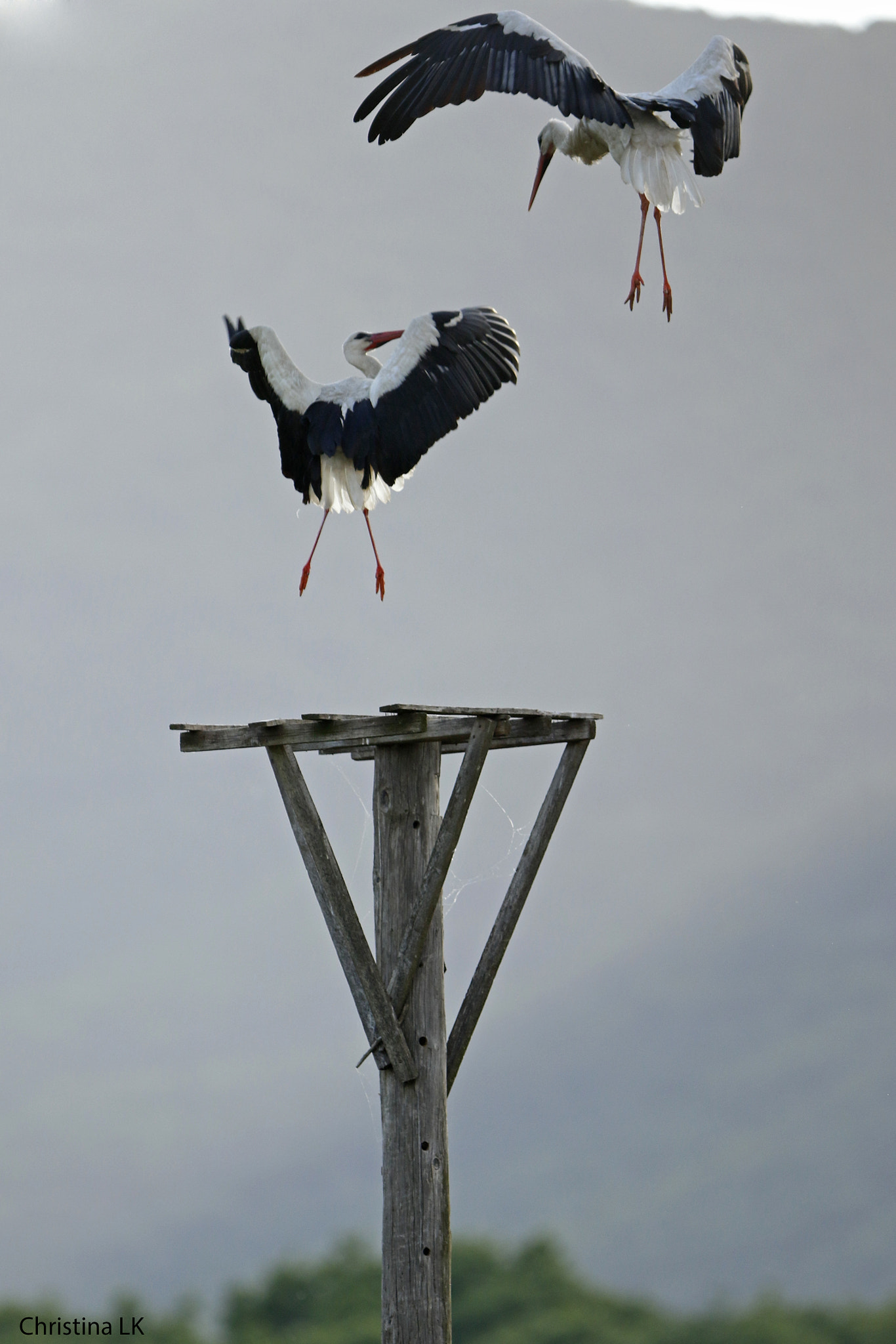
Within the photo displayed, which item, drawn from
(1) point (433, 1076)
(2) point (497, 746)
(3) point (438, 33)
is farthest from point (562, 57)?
(1) point (433, 1076)

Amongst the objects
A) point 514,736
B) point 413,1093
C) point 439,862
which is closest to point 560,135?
point 514,736

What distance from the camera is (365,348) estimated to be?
13.8ft

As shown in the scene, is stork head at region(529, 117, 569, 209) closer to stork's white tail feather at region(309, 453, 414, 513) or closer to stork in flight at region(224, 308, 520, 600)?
stork in flight at region(224, 308, 520, 600)

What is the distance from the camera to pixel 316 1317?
802 cm

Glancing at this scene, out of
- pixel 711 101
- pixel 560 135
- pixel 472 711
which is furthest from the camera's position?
pixel 560 135

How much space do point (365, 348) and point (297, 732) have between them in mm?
1301

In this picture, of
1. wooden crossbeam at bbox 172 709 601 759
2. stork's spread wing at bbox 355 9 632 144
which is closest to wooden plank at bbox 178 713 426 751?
wooden crossbeam at bbox 172 709 601 759

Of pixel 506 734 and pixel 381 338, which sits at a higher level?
pixel 381 338

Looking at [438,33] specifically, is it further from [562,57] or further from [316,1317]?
[316,1317]

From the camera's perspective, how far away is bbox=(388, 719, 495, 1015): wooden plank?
3480mm

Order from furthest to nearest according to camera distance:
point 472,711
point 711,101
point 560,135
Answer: point 560,135
point 711,101
point 472,711

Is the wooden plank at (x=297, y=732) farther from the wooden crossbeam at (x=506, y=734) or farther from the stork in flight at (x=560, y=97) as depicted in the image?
the stork in flight at (x=560, y=97)

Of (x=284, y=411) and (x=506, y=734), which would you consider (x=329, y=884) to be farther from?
(x=284, y=411)

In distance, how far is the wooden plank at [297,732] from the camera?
3.39 meters
